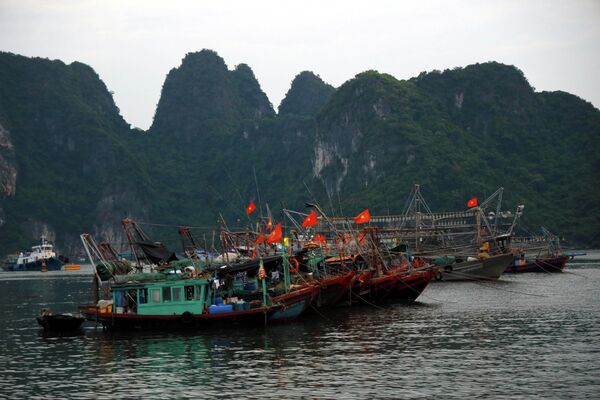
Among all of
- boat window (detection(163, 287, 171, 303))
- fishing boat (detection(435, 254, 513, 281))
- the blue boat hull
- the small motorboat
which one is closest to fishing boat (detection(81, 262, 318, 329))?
boat window (detection(163, 287, 171, 303))

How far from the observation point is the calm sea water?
3031 centimetres

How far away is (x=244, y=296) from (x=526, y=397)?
2437 centimetres

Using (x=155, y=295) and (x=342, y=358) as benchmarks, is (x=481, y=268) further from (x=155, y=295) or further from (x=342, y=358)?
(x=342, y=358)

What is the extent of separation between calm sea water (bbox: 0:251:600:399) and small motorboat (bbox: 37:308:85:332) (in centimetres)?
87

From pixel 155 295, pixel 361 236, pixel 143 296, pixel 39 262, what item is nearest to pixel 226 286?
pixel 155 295

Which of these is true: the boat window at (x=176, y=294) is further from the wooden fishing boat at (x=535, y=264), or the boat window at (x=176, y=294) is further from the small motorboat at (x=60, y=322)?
the wooden fishing boat at (x=535, y=264)

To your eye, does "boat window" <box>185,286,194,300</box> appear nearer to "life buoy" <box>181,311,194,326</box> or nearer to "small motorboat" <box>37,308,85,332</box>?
"life buoy" <box>181,311,194,326</box>

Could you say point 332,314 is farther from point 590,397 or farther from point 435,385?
point 590,397

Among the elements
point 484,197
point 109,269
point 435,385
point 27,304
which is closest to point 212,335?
point 109,269

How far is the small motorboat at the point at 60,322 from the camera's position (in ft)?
165

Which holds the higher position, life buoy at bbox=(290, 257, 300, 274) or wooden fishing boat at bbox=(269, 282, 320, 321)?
life buoy at bbox=(290, 257, 300, 274)

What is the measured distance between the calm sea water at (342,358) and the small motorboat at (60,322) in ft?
2.84

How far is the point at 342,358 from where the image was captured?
1436 inches

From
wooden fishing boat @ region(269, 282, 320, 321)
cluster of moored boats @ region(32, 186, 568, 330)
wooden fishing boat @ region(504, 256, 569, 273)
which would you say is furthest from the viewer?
wooden fishing boat @ region(504, 256, 569, 273)
